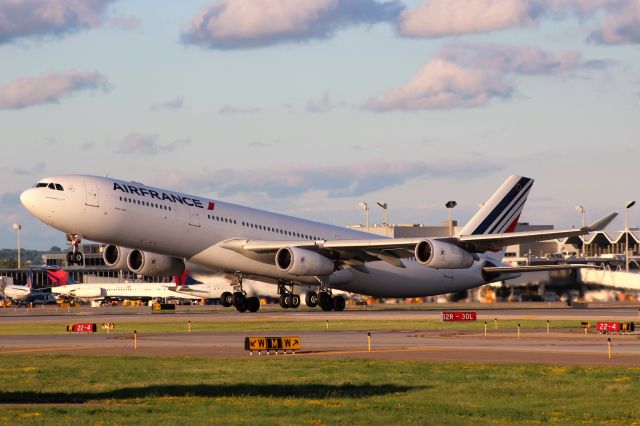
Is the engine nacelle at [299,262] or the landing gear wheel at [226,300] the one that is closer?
the engine nacelle at [299,262]

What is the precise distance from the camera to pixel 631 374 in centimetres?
3145

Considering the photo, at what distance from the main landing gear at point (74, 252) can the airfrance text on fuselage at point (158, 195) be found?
383 centimetres

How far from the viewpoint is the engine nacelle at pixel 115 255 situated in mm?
74688

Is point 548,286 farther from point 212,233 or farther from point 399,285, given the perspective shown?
point 212,233

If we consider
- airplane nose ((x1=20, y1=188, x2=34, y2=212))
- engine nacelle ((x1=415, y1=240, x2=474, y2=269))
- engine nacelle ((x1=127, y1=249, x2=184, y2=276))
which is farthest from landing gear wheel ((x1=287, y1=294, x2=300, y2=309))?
airplane nose ((x1=20, y1=188, x2=34, y2=212))

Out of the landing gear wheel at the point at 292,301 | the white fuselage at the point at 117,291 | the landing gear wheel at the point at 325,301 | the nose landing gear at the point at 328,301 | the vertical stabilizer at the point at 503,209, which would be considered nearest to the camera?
the landing gear wheel at the point at 292,301

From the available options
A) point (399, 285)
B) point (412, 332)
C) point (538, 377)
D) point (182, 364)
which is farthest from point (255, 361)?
point (399, 285)

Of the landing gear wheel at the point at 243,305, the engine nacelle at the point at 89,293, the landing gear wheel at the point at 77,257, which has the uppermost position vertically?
the engine nacelle at the point at 89,293

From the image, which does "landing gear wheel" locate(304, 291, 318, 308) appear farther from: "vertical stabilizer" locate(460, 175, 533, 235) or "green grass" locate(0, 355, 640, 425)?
"green grass" locate(0, 355, 640, 425)

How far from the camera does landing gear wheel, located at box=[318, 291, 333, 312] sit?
78312 mm

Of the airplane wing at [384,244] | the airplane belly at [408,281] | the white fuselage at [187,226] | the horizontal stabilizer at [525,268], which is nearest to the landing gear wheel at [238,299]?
the white fuselage at [187,226]

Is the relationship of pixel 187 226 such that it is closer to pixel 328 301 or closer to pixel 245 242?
pixel 245 242

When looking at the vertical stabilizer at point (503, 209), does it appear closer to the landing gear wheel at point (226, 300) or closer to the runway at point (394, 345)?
the landing gear wheel at point (226, 300)

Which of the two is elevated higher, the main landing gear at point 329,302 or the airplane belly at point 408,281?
the airplane belly at point 408,281
